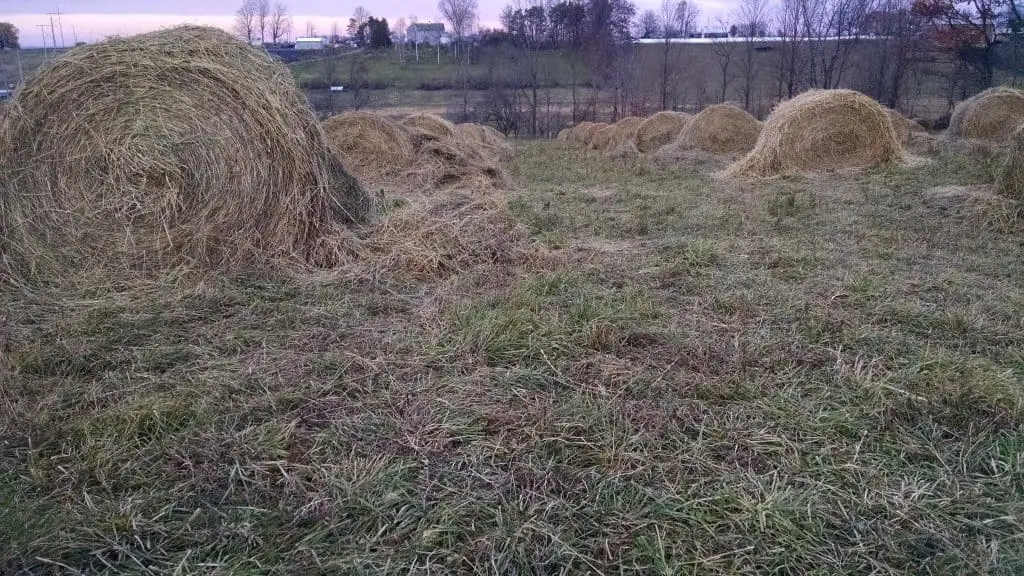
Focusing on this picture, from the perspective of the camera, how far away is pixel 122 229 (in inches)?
209

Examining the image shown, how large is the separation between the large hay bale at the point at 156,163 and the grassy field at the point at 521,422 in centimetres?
56

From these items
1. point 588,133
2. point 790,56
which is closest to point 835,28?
point 790,56

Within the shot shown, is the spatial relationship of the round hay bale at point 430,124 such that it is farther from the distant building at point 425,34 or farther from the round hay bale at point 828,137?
the distant building at point 425,34

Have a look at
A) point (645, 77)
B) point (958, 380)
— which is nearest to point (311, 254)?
point (958, 380)

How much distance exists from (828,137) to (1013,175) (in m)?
5.04

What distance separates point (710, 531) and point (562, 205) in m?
7.15

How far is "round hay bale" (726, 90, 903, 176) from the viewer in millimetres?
12023

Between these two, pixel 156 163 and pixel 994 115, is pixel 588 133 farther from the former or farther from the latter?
pixel 156 163

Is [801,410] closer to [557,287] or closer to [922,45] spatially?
[557,287]

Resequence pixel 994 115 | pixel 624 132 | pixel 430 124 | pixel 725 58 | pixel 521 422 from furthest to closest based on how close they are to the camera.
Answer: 1. pixel 725 58
2. pixel 624 132
3. pixel 994 115
4. pixel 430 124
5. pixel 521 422

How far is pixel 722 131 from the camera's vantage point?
16359 millimetres

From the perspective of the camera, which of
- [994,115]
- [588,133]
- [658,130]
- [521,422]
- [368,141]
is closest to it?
[521,422]

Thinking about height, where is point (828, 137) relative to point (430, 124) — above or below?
below

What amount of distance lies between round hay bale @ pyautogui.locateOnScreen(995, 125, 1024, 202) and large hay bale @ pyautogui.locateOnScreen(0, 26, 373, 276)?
7.18m
